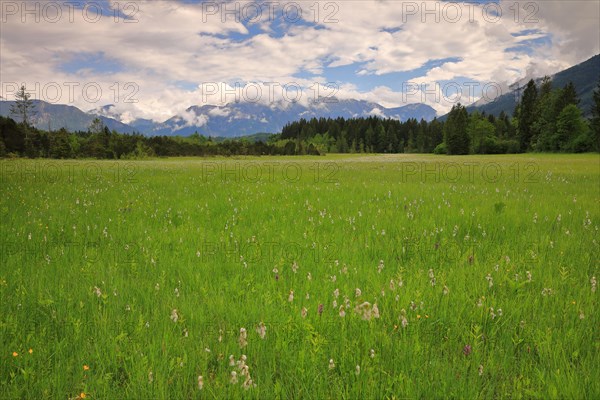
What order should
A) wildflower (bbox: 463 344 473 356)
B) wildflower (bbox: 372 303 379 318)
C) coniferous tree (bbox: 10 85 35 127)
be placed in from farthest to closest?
coniferous tree (bbox: 10 85 35 127) < wildflower (bbox: 372 303 379 318) < wildflower (bbox: 463 344 473 356)

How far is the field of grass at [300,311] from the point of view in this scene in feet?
8.75

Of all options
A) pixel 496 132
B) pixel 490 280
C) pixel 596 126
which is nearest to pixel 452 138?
pixel 496 132

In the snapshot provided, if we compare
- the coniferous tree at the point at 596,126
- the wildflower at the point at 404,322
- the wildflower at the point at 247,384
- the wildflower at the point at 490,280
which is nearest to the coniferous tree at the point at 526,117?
the coniferous tree at the point at 596,126

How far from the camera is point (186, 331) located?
3164 mm

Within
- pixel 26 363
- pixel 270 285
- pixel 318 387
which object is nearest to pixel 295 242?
pixel 270 285

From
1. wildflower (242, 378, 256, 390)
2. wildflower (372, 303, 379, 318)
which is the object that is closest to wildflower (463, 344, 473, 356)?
wildflower (372, 303, 379, 318)

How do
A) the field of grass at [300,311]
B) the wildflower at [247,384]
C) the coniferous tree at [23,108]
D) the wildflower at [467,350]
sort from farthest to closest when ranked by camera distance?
the coniferous tree at [23,108]
the wildflower at [467,350]
the field of grass at [300,311]
the wildflower at [247,384]

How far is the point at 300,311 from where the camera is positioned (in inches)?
146

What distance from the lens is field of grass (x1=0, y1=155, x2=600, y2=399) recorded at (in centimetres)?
267

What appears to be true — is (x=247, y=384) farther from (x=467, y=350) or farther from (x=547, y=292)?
(x=547, y=292)

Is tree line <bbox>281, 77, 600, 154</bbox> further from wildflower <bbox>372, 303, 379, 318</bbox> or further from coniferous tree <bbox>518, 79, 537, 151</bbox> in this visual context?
wildflower <bbox>372, 303, 379, 318</bbox>

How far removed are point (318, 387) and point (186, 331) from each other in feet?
4.37

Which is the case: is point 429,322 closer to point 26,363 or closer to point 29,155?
point 26,363

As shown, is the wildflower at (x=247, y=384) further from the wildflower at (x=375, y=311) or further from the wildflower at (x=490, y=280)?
the wildflower at (x=490, y=280)
